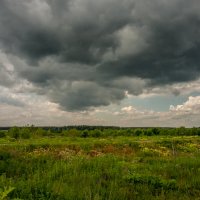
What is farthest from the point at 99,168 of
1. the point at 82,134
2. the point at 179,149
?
the point at 82,134

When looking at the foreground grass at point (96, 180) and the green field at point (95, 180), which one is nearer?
the green field at point (95, 180)

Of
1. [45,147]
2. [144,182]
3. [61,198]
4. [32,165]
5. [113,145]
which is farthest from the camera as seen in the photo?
[113,145]

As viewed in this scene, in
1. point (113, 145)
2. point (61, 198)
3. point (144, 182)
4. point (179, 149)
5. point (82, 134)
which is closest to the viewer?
point (61, 198)

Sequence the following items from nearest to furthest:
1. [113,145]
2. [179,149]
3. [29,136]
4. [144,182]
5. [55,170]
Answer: [144,182] → [55,170] → [113,145] → [179,149] → [29,136]

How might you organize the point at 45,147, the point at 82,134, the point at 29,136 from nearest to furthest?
the point at 45,147, the point at 29,136, the point at 82,134

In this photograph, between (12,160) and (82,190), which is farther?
(12,160)

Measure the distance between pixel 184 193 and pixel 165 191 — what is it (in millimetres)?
634

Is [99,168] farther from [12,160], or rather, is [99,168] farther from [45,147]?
[45,147]

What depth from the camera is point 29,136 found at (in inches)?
2518

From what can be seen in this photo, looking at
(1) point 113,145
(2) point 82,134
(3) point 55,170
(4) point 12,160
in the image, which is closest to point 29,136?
(2) point 82,134

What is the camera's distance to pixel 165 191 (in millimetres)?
11312

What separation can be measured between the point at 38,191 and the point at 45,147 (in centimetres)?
2444

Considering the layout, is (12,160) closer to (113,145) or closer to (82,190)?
(82,190)

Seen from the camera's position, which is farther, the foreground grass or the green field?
the foreground grass
